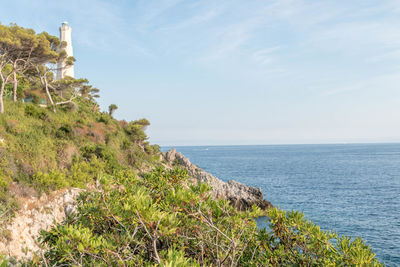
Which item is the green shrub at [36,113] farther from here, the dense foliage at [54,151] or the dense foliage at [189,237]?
the dense foliage at [189,237]

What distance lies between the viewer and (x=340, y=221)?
26.8 m

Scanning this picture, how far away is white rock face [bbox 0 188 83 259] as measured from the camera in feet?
39.3

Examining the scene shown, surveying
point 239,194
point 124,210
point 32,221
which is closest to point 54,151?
point 32,221

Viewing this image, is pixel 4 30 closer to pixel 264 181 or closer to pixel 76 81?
pixel 76 81

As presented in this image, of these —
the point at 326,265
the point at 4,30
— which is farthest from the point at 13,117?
the point at 326,265

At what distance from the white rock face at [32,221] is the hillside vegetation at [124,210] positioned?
1.92 feet

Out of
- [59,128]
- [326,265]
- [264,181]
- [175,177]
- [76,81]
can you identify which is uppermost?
[76,81]

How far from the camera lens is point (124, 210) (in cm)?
528

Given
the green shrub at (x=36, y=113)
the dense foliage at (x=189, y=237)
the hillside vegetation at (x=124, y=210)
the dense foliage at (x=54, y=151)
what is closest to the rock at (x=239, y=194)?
the hillside vegetation at (x=124, y=210)

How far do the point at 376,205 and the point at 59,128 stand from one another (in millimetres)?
38926

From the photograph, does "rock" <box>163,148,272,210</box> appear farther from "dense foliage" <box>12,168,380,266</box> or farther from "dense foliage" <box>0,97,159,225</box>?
"dense foliage" <box>12,168,380,266</box>

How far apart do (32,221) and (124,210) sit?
11.8 meters

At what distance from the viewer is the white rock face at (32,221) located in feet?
39.3

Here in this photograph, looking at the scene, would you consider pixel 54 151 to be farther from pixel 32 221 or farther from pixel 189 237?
pixel 189 237
